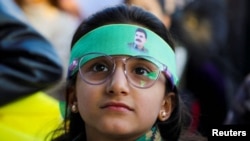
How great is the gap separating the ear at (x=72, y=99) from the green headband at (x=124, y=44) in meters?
0.05

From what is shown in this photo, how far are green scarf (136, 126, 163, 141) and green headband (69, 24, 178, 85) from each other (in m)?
0.12

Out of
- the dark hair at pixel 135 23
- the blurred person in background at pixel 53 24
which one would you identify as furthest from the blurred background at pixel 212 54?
the dark hair at pixel 135 23

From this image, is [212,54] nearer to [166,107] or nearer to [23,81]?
[23,81]

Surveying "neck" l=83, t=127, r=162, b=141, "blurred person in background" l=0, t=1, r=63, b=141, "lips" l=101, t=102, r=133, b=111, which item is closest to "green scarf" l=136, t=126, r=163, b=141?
"neck" l=83, t=127, r=162, b=141

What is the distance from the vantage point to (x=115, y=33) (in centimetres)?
119

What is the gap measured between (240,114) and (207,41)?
14.7 inches

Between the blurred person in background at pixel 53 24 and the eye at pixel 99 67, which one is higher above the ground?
the blurred person in background at pixel 53 24

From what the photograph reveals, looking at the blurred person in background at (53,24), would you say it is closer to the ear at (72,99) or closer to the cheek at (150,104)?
the ear at (72,99)

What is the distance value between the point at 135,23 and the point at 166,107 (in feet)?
0.68

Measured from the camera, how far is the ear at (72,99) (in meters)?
1.23

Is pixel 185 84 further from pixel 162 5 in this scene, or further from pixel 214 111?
pixel 162 5

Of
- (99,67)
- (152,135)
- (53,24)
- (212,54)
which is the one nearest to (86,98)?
(99,67)

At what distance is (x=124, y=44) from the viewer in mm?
1173

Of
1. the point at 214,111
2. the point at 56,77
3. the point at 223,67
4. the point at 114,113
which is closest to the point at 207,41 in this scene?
the point at 223,67
